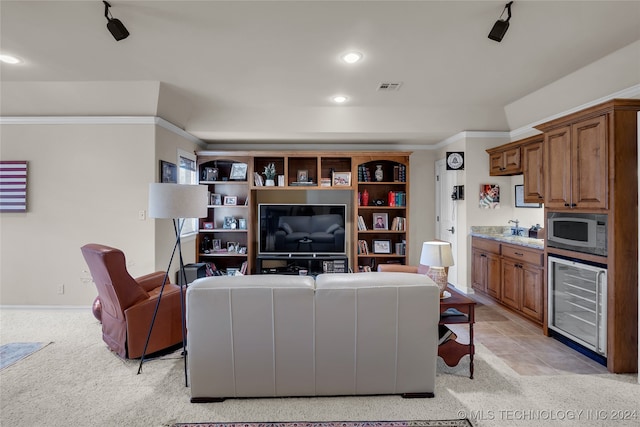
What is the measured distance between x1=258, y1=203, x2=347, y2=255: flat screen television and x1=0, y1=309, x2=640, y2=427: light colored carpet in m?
2.84

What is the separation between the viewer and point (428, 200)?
5727mm

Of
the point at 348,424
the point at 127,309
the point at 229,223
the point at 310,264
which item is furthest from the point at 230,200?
the point at 348,424

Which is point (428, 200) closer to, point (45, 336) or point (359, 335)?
point (359, 335)

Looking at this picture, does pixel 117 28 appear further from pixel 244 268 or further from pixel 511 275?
pixel 511 275

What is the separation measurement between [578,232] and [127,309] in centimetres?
390

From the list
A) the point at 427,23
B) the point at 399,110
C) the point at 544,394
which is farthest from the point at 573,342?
the point at 399,110

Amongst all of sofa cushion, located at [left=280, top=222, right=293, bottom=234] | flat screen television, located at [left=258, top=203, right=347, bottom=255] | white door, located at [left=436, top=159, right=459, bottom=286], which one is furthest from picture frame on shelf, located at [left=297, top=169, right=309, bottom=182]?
white door, located at [left=436, top=159, right=459, bottom=286]

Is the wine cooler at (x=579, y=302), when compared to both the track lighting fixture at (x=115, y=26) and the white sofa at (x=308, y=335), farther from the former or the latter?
the track lighting fixture at (x=115, y=26)

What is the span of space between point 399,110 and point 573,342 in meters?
3.34

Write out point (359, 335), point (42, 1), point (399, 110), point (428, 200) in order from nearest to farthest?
point (359, 335) < point (42, 1) < point (399, 110) < point (428, 200)

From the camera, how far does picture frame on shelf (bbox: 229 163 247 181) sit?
5379 millimetres

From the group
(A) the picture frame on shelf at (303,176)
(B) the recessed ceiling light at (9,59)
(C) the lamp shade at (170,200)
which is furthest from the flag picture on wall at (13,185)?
(A) the picture frame on shelf at (303,176)

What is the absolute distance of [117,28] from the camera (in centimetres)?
241

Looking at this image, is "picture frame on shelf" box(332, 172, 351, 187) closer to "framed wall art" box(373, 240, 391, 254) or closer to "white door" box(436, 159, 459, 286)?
"framed wall art" box(373, 240, 391, 254)
